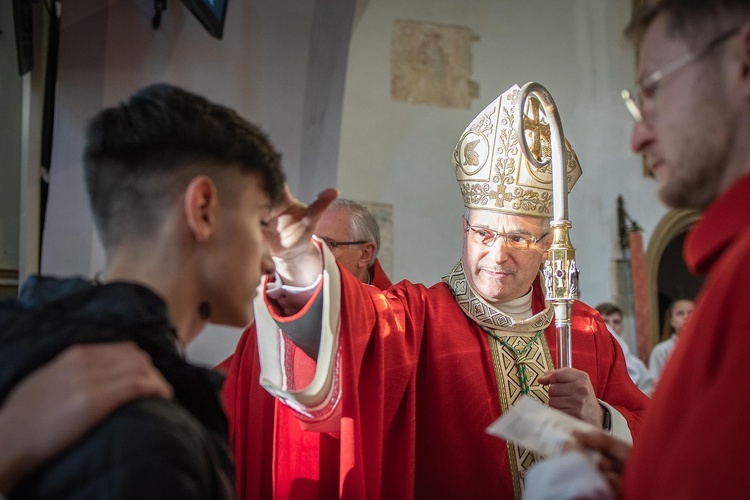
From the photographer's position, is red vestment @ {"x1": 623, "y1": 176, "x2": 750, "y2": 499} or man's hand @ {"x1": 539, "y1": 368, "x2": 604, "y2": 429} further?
man's hand @ {"x1": 539, "y1": 368, "x2": 604, "y2": 429}

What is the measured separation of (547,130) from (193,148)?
1.81 m

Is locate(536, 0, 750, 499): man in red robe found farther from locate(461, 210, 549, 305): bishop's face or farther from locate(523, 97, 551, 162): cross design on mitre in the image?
locate(461, 210, 549, 305): bishop's face

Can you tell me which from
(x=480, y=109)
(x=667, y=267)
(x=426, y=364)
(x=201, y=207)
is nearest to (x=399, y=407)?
(x=426, y=364)

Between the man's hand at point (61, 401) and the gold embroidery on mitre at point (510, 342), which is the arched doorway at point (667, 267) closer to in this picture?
the gold embroidery on mitre at point (510, 342)

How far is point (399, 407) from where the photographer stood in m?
2.87

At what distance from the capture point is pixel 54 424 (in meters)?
1.16

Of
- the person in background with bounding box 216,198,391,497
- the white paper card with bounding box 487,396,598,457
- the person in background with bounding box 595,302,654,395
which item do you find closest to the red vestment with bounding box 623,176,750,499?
the white paper card with bounding box 487,396,598,457

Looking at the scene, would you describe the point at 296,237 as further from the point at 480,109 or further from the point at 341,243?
the point at 480,109

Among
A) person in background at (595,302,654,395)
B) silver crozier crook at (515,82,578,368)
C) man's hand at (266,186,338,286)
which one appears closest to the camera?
man's hand at (266,186,338,286)

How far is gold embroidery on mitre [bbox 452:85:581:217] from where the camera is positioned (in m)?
3.26

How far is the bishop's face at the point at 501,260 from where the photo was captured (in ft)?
10.3

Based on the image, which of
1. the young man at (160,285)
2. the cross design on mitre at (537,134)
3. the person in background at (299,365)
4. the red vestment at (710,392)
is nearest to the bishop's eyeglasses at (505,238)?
the cross design on mitre at (537,134)

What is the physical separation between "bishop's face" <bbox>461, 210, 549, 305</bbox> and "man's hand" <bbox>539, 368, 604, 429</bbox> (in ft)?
2.10

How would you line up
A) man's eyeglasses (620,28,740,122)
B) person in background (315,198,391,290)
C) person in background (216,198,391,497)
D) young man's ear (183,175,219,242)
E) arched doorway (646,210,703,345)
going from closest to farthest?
man's eyeglasses (620,28,740,122) → young man's ear (183,175,219,242) → person in background (216,198,391,497) → person in background (315,198,391,290) → arched doorway (646,210,703,345)
